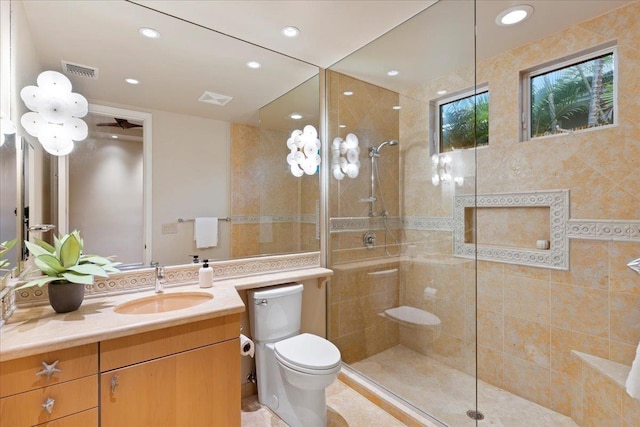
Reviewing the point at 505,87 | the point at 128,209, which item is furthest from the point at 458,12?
the point at 128,209

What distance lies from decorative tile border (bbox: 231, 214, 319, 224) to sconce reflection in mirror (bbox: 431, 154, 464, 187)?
1.00 meters

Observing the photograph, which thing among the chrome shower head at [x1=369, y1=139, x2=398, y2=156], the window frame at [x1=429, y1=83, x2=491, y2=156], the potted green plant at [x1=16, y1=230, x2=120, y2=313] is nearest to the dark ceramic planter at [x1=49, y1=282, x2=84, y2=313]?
the potted green plant at [x1=16, y1=230, x2=120, y2=313]

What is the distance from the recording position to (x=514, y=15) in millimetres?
1890

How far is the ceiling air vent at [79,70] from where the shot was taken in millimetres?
1636

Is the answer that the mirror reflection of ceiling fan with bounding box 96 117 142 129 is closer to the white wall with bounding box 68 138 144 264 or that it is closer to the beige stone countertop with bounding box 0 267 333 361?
the white wall with bounding box 68 138 144 264

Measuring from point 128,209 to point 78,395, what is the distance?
3.17 feet

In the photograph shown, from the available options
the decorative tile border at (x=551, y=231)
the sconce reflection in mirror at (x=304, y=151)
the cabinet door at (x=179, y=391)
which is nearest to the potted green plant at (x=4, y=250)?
the cabinet door at (x=179, y=391)

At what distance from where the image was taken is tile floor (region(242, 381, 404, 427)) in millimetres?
1903

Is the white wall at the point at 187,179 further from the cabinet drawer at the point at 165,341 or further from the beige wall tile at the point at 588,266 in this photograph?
the beige wall tile at the point at 588,266

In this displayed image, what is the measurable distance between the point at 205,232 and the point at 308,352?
1022mm

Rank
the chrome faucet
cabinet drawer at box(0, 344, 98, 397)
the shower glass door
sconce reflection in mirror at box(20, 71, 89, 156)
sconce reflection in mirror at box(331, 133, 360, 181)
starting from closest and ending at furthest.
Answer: cabinet drawer at box(0, 344, 98, 397)
sconce reflection in mirror at box(20, 71, 89, 156)
the chrome faucet
the shower glass door
sconce reflection in mirror at box(331, 133, 360, 181)

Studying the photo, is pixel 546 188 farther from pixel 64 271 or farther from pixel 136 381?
pixel 64 271

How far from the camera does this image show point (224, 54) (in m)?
2.13

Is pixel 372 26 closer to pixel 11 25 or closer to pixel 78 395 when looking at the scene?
pixel 11 25
